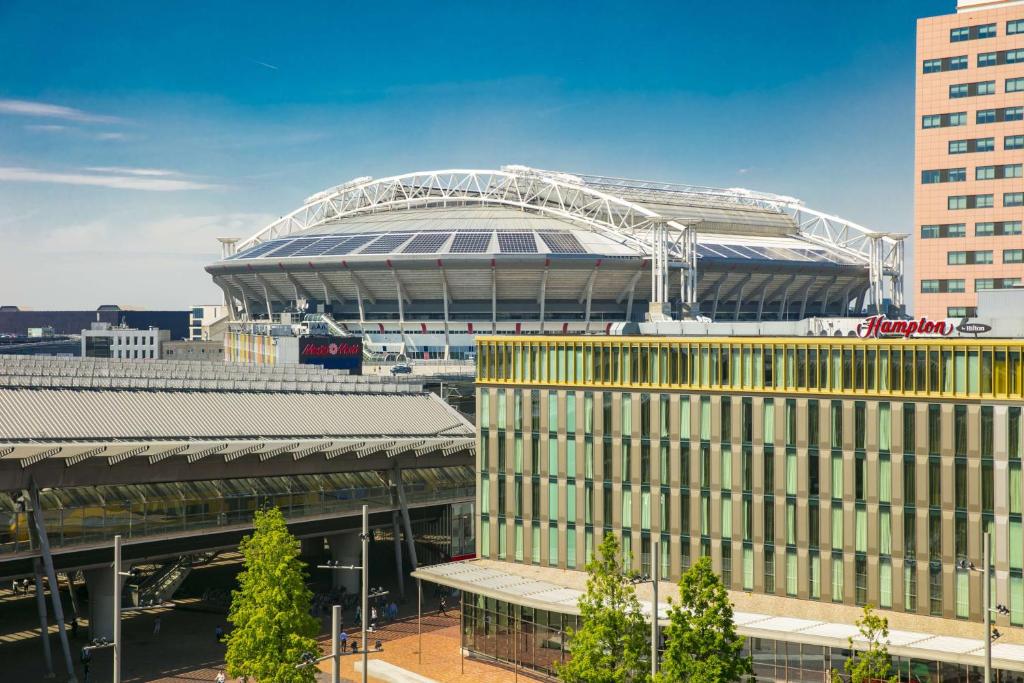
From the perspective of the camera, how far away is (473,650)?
71250mm

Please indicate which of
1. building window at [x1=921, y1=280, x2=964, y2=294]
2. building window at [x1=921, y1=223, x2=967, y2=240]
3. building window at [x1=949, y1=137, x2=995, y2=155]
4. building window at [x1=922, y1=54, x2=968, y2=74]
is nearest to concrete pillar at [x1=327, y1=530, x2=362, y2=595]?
building window at [x1=921, y1=280, x2=964, y2=294]

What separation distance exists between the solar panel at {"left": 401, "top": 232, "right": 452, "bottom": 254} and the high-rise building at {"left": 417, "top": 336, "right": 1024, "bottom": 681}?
311 ft

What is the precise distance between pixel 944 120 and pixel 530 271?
74968 millimetres

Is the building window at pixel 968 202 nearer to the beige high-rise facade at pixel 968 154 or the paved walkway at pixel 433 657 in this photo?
the beige high-rise facade at pixel 968 154

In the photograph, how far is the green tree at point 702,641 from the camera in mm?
49406

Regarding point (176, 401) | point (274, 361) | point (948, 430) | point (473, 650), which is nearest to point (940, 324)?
point (948, 430)

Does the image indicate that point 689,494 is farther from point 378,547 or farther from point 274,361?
point 274,361

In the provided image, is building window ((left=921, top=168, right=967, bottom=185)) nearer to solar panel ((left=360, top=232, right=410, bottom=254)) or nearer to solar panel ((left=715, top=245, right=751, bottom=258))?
solar panel ((left=715, top=245, right=751, bottom=258))

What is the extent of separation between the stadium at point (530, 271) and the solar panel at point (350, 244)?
41 cm

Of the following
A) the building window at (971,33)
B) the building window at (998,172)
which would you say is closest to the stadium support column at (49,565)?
the building window at (998,172)

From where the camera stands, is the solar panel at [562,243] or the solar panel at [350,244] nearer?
the solar panel at [562,243]

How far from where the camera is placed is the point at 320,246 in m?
181

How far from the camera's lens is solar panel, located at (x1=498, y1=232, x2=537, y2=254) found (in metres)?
168

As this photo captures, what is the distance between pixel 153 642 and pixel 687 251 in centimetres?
10871
